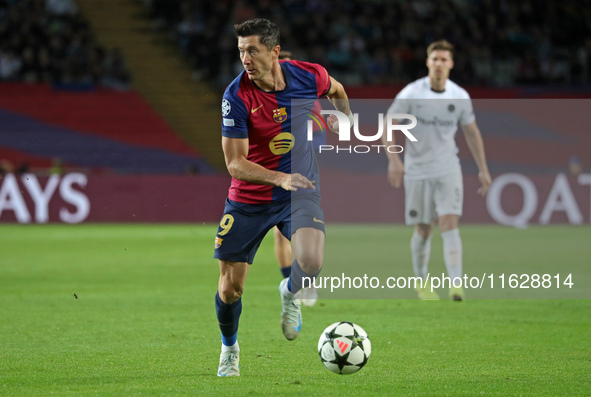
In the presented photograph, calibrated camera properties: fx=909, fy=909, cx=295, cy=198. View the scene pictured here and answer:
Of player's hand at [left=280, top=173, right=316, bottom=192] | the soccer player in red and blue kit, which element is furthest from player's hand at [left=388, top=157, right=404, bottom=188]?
player's hand at [left=280, top=173, right=316, bottom=192]

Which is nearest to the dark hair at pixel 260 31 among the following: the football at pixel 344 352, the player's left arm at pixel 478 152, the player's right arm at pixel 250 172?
the player's right arm at pixel 250 172

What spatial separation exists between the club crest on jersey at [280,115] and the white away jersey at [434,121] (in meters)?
3.73

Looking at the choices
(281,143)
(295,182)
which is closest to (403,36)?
(281,143)

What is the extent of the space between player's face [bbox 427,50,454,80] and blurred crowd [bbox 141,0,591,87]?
576 inches

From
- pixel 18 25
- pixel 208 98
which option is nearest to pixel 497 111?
pixel 208 98

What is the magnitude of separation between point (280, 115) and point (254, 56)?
0.50m

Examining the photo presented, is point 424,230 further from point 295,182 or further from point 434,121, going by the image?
point 295,182

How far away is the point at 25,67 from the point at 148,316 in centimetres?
1800

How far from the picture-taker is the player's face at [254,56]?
18.7 feet

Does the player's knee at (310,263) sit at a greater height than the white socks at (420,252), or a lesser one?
greater

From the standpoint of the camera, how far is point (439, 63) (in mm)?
9359

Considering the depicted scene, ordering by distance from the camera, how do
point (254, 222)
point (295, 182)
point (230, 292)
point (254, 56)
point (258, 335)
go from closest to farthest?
point (295, 182)
point (254, 56)
point (230, 292)
point (254, 222)
point (258, 335)

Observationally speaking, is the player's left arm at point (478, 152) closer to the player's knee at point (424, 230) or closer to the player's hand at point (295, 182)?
the player's knee at point (424, 230)

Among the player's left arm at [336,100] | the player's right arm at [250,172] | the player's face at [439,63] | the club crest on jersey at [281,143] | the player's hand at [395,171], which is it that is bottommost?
the player's hand at [395,171]
